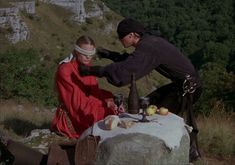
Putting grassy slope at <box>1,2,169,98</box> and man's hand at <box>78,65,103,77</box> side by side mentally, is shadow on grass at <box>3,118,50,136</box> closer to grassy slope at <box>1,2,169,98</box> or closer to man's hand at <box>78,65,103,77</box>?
man's hand at <box>78,65,103,77</box>

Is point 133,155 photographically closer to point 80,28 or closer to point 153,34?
point 153,34

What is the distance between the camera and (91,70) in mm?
5594

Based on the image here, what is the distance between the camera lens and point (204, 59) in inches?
2840

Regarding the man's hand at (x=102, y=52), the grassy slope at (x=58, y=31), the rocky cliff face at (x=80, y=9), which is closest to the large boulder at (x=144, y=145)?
the man's hand at (x=102, y=52)

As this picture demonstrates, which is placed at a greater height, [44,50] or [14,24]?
[14,24]

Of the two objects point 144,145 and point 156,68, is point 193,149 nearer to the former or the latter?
point 156,68

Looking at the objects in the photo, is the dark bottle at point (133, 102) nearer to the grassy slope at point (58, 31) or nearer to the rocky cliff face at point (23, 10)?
the grassy slope at point (58, 31)

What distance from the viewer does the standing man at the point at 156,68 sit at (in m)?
5.44

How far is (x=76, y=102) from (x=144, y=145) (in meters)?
1.73

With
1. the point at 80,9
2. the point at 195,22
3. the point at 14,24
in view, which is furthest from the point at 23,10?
the point at 195,22

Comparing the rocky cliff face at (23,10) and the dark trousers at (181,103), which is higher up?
the dark trousers at (181,103)

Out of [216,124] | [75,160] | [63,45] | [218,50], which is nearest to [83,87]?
[75,160]

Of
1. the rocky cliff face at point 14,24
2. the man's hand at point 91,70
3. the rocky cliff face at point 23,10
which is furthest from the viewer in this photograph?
the rocky cliff face at point 23,10

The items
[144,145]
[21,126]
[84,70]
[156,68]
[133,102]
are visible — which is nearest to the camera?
[144,145]
